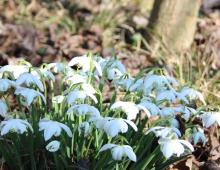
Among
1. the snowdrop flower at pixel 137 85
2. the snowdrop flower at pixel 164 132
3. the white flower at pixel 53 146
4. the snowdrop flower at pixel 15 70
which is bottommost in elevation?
the white flower at pixel 53 146

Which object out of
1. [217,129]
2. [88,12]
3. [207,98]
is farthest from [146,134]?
[88,12]

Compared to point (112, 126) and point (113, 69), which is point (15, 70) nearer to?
point (113, 69)

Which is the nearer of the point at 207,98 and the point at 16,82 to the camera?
the point at 16,82

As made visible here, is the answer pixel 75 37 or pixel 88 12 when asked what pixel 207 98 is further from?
pixel 88 12

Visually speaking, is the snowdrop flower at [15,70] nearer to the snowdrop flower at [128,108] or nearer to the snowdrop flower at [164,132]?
the snowdrop flower at [128,108]

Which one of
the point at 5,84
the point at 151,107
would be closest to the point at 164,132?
the point at 151,107

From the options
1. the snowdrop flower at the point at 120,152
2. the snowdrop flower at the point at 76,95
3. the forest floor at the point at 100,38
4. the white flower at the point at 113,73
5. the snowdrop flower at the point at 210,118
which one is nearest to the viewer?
the snowdrop flower at the point at 120,152

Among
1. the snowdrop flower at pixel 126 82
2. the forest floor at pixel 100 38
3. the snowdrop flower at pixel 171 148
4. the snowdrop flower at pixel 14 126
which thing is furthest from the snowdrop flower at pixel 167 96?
the forest floor at pixel 100 38
